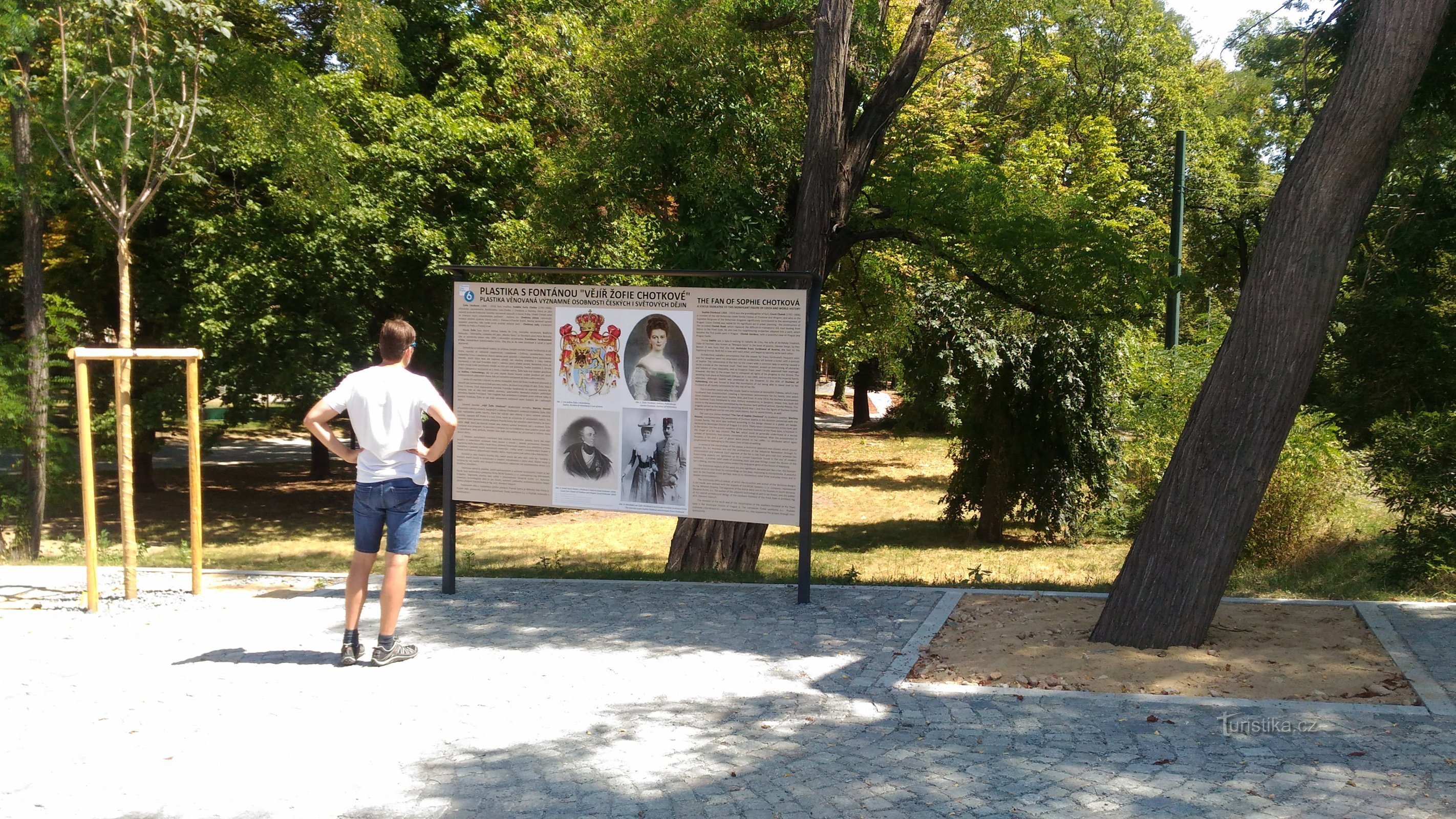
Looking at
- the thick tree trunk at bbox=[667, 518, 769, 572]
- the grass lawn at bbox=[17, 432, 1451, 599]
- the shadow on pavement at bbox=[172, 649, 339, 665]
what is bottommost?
the grass lawn at bbox=[17, 432, 1451, 599]

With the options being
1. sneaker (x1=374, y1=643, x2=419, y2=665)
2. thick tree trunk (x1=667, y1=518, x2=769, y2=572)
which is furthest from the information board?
thick tree trunk (x1=667, y1=518, x2=769, y2=572)

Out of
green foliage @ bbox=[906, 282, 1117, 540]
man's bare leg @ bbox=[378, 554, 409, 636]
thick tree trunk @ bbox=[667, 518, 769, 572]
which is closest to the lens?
man's bare leg @ bbox=[378, 554, 409, 636]

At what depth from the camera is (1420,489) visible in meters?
8.58

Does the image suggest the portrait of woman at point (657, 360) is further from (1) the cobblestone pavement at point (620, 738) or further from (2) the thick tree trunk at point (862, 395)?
(2) the thick tree trunk at point (862, 395)

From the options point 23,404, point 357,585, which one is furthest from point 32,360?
point 357,585

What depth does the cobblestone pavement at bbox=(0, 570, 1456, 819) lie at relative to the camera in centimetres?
423

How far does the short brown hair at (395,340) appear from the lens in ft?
19.7

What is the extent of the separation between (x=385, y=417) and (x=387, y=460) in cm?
23

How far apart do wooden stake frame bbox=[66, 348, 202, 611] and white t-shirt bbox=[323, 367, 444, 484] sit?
2145 mm

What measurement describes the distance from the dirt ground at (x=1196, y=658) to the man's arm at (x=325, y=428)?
10.7 ft

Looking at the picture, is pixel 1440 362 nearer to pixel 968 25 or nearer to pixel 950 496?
pixel 968 25

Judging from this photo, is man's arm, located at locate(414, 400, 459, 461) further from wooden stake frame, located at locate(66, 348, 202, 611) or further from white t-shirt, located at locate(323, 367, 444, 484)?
wooden stake frame, located at locate(66, 348, 202, 611)

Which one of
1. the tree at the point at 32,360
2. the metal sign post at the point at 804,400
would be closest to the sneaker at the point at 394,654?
the metal sign post at the point at 804,400

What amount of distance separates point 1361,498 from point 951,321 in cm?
618
